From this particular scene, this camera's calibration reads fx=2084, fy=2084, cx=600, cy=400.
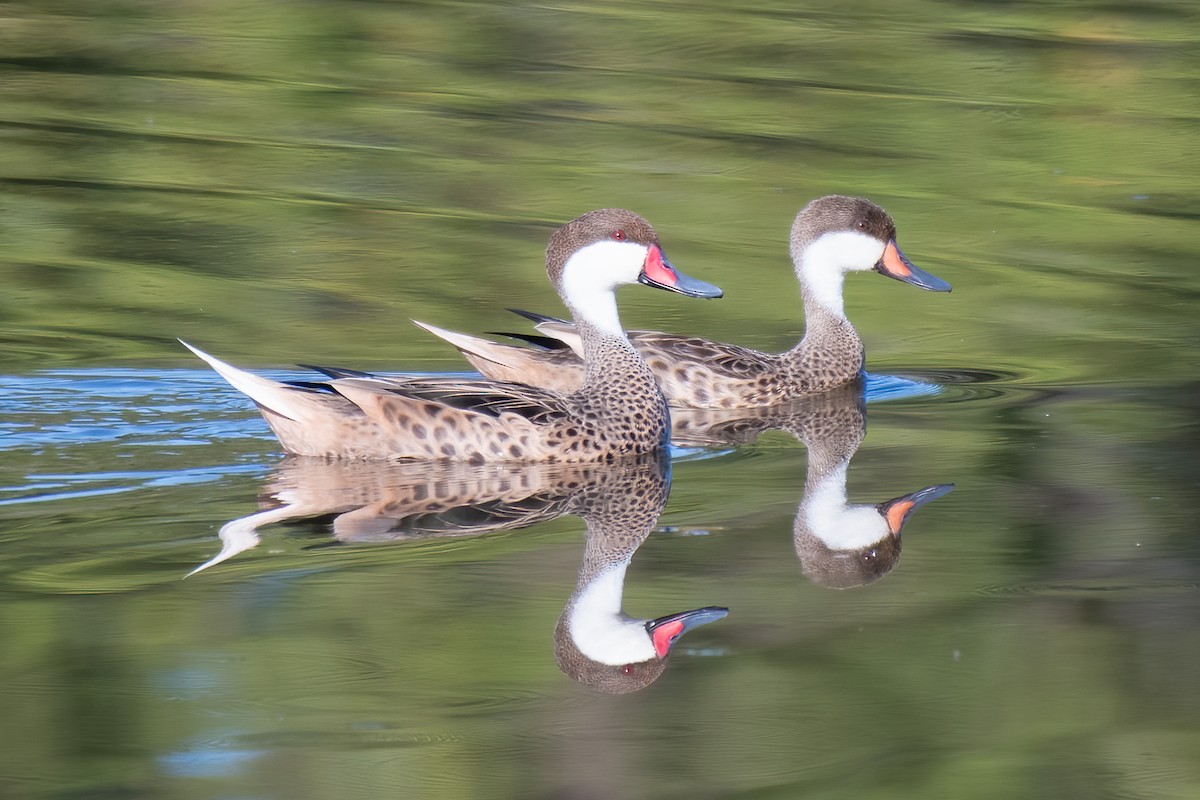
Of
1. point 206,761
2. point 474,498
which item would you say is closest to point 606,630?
point 206,761

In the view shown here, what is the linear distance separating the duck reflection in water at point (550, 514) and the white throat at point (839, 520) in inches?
23.3

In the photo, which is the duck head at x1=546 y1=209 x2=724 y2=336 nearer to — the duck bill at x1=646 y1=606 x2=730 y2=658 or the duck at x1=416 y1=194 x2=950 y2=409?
the duck at x1=416 y1=194 x2=950 y2=409

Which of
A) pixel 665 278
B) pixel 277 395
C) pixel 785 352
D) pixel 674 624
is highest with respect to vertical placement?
pixel 665 278

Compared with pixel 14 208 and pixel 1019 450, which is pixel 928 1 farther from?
pixel 1019 450

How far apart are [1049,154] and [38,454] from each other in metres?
9.31

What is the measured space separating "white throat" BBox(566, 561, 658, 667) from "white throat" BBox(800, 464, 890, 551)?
3.54 ft

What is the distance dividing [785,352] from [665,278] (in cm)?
162

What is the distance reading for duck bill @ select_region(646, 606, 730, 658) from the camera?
638cm

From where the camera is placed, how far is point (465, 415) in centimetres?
856

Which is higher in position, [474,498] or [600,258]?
[600,258]

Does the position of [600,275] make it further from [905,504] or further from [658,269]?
[905,504]

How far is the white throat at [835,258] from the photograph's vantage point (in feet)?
36.6

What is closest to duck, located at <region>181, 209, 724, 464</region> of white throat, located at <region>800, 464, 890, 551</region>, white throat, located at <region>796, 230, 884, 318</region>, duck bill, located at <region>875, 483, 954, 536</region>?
white throat, located at <region>800, 464, 890, 551</region>

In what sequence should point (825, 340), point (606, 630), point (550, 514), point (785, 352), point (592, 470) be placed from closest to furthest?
point (606, 630)
point (550, 514)
point (592, 470)
point (825, 340)
point (785, 352)
